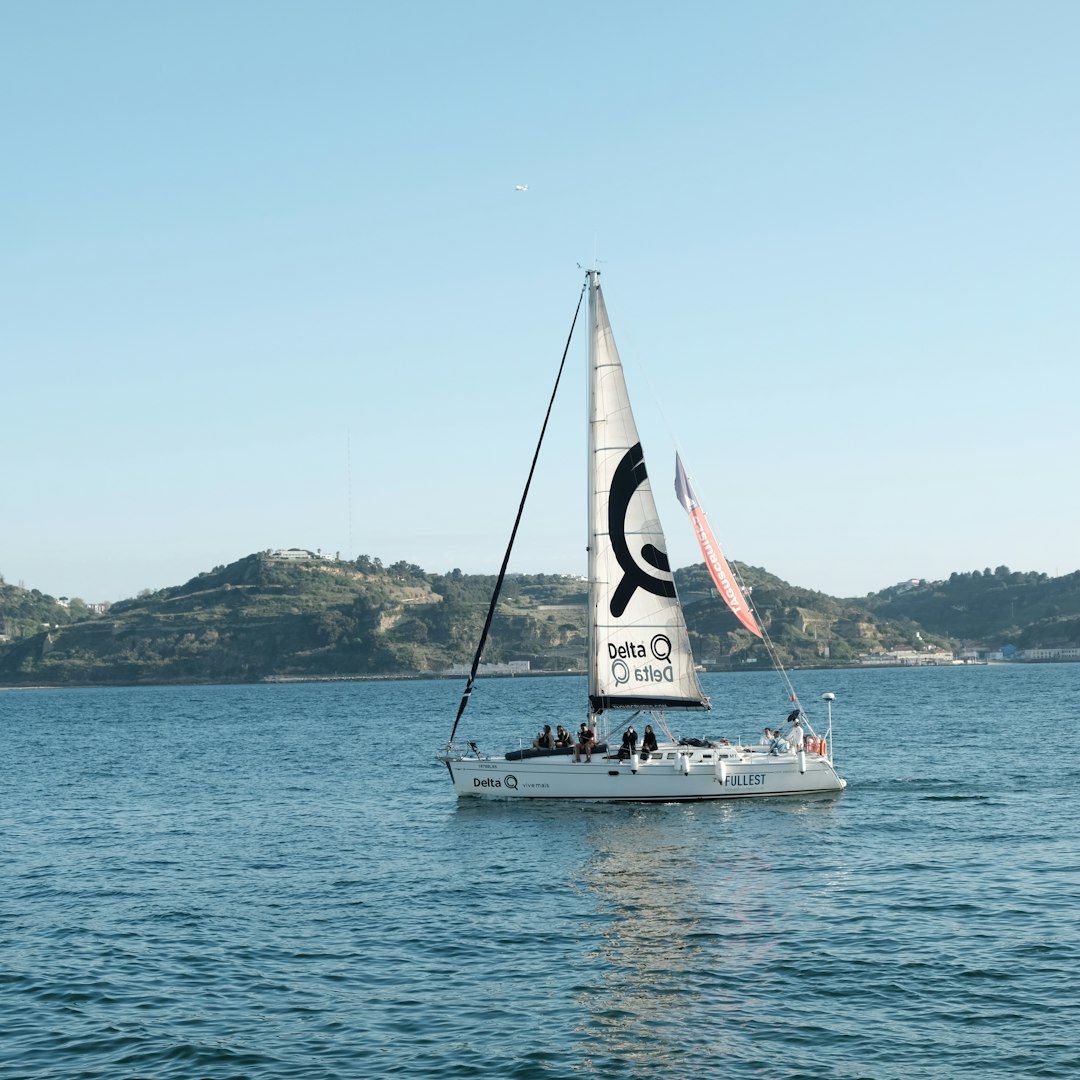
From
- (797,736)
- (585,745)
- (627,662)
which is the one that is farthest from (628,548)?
(797,736)

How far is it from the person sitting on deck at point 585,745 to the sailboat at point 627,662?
0.13ft

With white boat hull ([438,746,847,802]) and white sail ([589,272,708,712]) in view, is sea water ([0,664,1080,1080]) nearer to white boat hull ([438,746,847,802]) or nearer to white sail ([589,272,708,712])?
white boat hull ([438,746,847,802])

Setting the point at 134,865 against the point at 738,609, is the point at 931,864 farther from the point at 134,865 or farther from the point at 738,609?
the point at 134,865

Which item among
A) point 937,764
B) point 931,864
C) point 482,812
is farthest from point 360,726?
point 931,864

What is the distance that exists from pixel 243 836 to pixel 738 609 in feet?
57.0

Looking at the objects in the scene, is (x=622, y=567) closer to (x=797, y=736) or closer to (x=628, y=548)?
(x=628, y=548)

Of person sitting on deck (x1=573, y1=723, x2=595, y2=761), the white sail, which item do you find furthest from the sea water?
the white sail

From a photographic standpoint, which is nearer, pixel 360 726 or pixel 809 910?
pixel 809 910

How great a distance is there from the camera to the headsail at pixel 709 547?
44156 millimetres

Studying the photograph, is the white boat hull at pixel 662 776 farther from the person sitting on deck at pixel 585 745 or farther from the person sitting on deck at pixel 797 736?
the person sitting on deck at pixel 797 736

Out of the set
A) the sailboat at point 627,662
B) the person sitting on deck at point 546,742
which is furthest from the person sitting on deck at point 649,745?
the person sitting on deck at point 546,742

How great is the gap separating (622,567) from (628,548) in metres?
0.68

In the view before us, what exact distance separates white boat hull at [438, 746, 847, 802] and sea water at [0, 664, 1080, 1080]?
0.57 metres

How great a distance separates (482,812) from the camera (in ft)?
144
